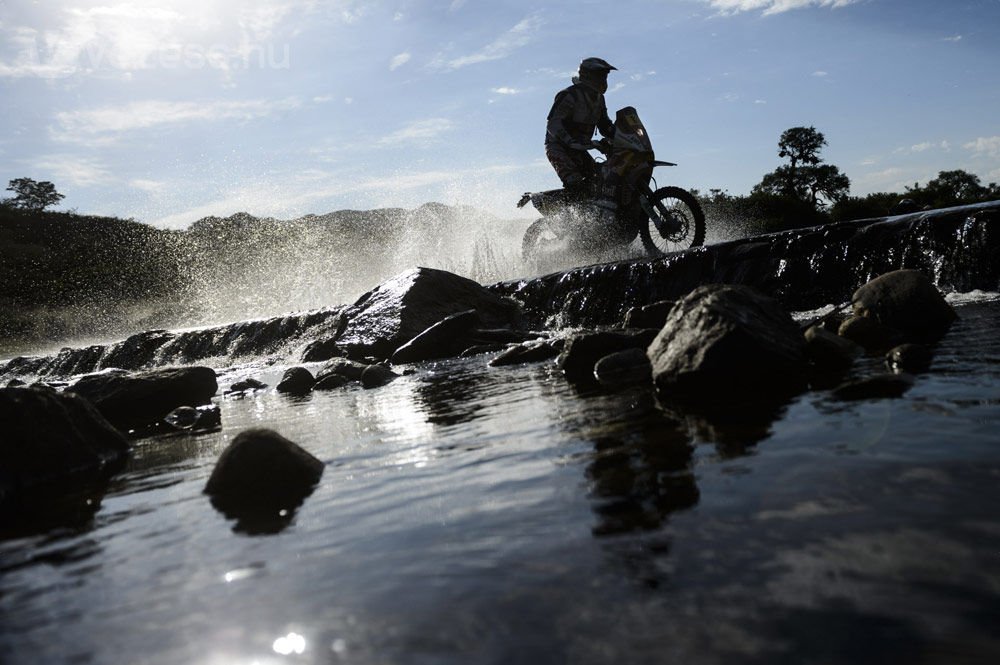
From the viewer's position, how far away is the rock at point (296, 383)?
980 cm

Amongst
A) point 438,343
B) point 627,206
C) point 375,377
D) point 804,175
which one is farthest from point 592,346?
point 804,175

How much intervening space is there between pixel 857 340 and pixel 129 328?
36.0 m

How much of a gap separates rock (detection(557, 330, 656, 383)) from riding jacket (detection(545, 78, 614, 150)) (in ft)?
23.8

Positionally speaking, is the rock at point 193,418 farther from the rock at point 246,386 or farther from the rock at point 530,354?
the rock at point 530,354

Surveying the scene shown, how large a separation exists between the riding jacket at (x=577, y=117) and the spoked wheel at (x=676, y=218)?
1619 mm

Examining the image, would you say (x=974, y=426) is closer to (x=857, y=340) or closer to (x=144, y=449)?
(x=857, y=340)

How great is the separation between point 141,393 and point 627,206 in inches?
336

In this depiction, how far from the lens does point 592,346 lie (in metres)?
7.33

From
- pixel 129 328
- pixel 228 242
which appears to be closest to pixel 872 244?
pixel 129 328

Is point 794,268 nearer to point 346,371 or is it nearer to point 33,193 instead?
point 346,371

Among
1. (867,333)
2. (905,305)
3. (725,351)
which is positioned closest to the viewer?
(725,351)

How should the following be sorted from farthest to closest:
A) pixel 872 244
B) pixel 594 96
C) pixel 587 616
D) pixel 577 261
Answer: pixel 577 261
pixel 594 96
pixel 872 244
pixel 587 616

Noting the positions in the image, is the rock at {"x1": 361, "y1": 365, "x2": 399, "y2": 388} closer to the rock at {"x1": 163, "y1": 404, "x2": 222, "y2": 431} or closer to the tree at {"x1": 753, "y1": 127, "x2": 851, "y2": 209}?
the rock at {"x1": 163, "y1": 404, "x2": 222, "y2": 431}

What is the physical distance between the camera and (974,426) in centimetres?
319
